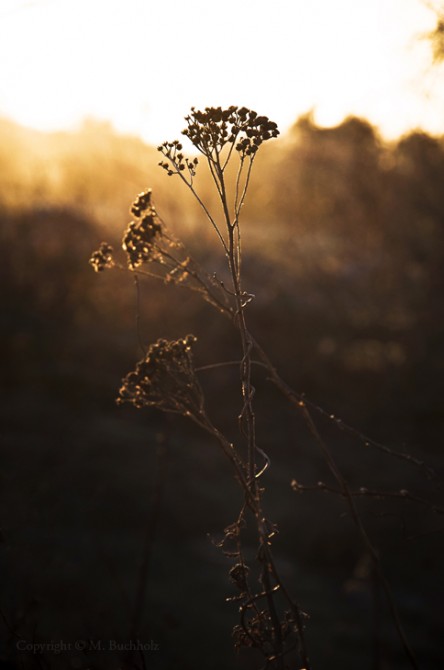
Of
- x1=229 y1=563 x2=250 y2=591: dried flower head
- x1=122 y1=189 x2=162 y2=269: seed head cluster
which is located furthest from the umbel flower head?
x1=229 y1=563 x2=250 y2=591: dried flower head

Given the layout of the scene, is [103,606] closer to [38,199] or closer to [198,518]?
[198,518]

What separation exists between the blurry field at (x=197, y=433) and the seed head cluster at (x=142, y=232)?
3.23ft

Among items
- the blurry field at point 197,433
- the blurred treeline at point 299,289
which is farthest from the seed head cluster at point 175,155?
the blurred treeline at point 299,289

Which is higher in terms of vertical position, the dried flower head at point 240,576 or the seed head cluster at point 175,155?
the seed head cluster at point 175,155

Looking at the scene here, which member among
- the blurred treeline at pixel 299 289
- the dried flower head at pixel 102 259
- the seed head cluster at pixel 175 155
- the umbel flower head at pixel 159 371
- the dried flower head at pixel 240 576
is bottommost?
the dried flower head at pixel 240 576

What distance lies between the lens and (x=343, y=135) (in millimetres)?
26000

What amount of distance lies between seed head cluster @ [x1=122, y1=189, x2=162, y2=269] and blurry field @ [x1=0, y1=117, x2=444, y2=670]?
3.23 ft

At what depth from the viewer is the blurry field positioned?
541 cm

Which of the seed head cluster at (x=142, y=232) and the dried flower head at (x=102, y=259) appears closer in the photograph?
the seed head cluster at (x=142, y=232)

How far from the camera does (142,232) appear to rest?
2135 mm

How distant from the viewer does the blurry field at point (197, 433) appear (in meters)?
5.41

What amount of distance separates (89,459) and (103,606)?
420 cm

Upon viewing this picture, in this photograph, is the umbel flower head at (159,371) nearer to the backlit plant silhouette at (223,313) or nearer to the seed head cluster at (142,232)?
the backlit plant silhouette at (223,313)

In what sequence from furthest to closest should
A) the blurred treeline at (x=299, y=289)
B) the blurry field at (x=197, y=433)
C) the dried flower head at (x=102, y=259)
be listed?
the blurred treeline at (x=299, y=289) → the blurry field at (x=197, y=433) → the dried flower head at (x=102, y=259)
